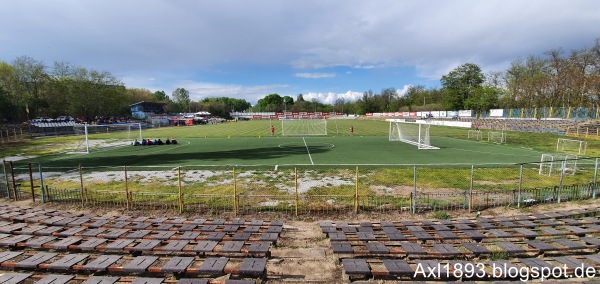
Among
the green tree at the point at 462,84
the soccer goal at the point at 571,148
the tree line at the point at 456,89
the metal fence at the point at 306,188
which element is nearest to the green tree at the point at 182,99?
the tree line at the point at 456,89

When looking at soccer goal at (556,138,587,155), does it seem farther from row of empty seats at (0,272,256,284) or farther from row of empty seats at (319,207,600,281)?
row of empty seats at (0,272,256,284)

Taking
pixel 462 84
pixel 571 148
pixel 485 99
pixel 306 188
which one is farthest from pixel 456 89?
pixel 306 188

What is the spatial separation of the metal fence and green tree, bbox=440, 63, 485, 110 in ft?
266

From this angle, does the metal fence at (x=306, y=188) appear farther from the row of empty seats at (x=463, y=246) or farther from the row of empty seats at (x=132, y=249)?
the row of empty seats at (x=463, y=246)

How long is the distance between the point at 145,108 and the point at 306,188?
401 feet

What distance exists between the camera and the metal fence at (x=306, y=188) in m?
11.6

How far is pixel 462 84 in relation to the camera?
94312 millimetres

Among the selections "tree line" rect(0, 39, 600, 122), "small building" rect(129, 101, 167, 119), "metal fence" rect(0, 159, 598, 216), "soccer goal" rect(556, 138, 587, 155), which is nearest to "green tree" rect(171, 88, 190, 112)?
"small building" rect(129, 101, 167, 119)

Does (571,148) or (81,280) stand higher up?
(81,280)

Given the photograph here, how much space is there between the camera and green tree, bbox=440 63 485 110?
92.8 m

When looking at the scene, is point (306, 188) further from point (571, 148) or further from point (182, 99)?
point (182, 99)

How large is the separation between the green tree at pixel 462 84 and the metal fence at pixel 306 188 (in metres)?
81.2

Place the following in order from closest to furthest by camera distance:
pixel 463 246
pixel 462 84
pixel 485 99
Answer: pixel 463 246 < pixel 485 99 < pixel 462 84

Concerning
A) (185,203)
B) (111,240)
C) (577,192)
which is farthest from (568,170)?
(111,240)
